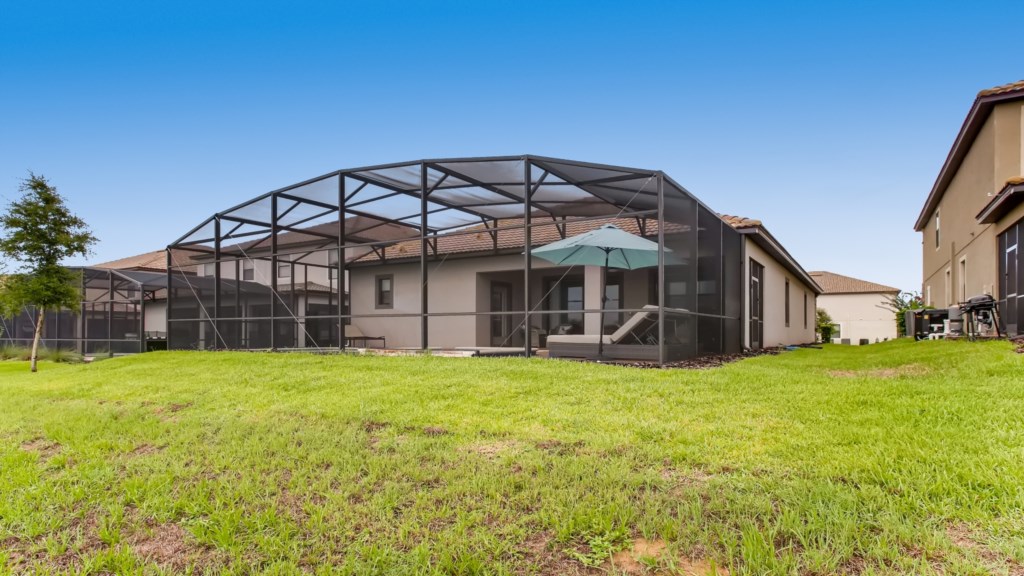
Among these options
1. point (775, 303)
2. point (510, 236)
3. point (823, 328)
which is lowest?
point (823, 328)

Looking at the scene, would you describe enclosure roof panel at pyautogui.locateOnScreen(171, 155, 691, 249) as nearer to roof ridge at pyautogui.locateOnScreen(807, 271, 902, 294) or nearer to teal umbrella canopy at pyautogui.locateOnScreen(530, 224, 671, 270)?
teal umbrella canopy at pyautogui.locateOnScreen(530, 224, 671, 270)

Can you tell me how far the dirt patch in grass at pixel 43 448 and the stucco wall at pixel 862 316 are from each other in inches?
1721

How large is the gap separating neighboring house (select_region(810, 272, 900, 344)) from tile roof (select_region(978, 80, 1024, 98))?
29.2 metres

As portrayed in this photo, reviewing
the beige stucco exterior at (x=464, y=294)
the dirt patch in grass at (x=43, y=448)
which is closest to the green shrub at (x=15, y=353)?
the beige stucco exterior at (x=464, y=294)

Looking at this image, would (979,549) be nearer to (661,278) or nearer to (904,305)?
(661,278)

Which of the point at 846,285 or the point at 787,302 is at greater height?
the point at 846,285

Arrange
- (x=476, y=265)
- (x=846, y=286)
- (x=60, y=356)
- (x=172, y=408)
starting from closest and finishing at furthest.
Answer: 1. (x=172, y=408)
2. (x=476, y=265)
3. (x=60, y=356)
4. (x=846, y=286)

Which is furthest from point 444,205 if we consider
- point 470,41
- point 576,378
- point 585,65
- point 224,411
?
point 224,411

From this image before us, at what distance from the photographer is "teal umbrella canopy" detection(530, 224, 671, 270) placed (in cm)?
907

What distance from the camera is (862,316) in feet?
129

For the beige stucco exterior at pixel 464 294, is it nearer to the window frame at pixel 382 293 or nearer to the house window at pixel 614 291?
the window frame at pixel 382 293

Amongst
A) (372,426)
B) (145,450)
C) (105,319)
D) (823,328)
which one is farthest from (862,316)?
(145,450)

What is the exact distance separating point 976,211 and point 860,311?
29782mm

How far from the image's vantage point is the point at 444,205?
12.1m
